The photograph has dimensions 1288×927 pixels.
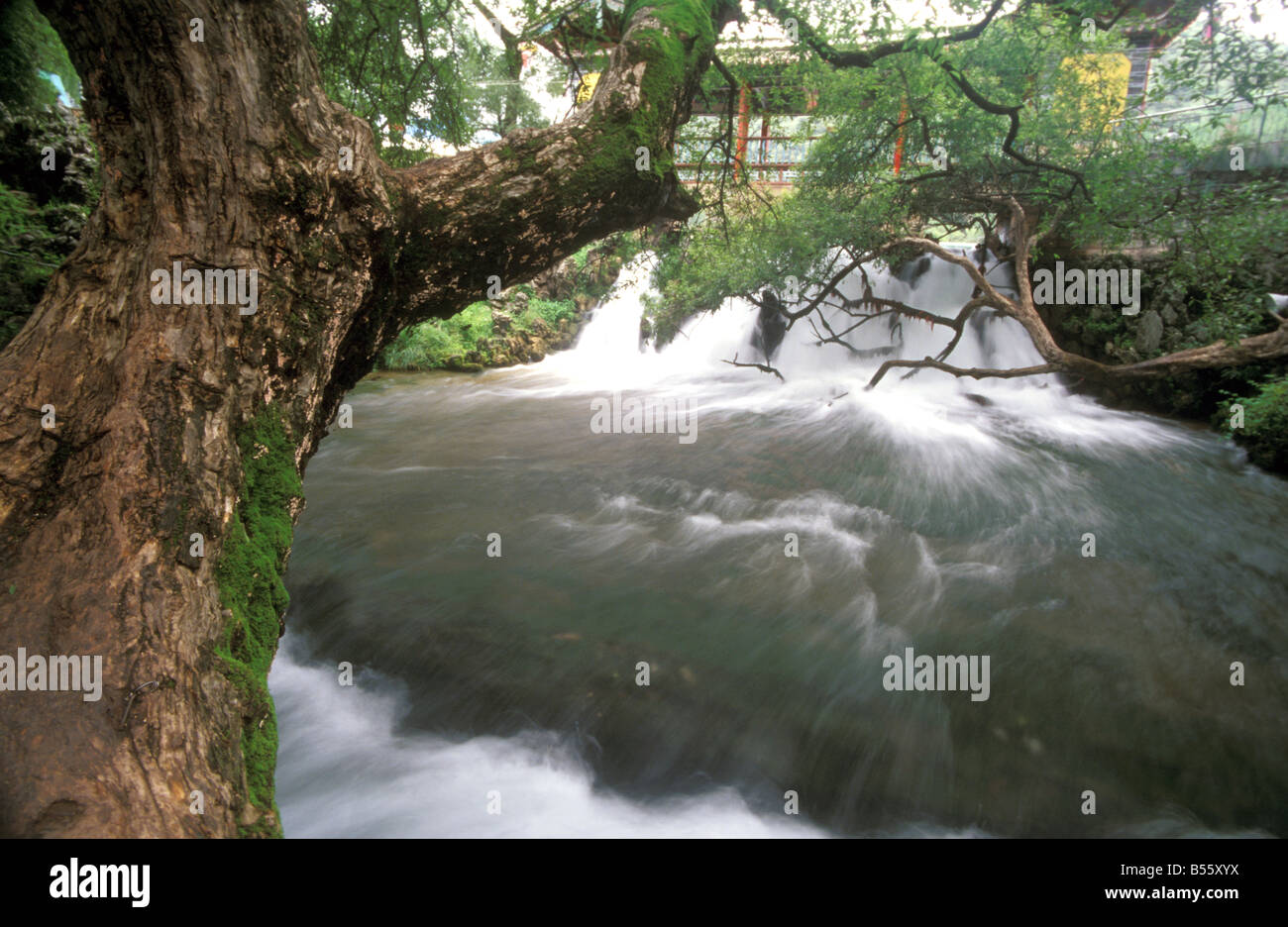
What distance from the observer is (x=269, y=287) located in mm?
2525

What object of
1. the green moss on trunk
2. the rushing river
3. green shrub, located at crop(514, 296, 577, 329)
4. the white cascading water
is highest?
green shrub, located at crop(514, 296, 577, 329)

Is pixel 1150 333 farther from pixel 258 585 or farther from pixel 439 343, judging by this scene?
pixel 439 343

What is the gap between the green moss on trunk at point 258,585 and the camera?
1.92 m

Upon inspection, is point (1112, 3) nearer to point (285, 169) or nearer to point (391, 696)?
point (285, 169)

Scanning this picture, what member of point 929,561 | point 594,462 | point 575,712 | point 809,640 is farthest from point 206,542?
point 594,462

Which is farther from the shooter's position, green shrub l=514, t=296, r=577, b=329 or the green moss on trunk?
green shrub l=514, t=296, r=577, b=329

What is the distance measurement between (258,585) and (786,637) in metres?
4.04

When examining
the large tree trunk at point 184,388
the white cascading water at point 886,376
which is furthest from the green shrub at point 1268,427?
the large tree trunk at point 184,388

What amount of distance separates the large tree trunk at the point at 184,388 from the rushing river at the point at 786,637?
2.43 metres

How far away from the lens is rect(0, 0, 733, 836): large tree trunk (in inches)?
65.0

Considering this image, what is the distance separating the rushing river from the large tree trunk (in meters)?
2.43

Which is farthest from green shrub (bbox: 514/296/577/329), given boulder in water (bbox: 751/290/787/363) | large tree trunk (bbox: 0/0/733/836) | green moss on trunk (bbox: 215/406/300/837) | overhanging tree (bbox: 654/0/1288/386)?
green moss on trunk (bbox: 215/406/300/837)

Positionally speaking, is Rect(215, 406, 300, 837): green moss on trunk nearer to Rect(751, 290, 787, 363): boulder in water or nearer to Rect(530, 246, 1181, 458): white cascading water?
Rect(530, 246, 1181, 458): white cascading water

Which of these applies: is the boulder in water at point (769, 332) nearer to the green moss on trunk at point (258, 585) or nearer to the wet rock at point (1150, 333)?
the wet rock at point (1150, 333)
